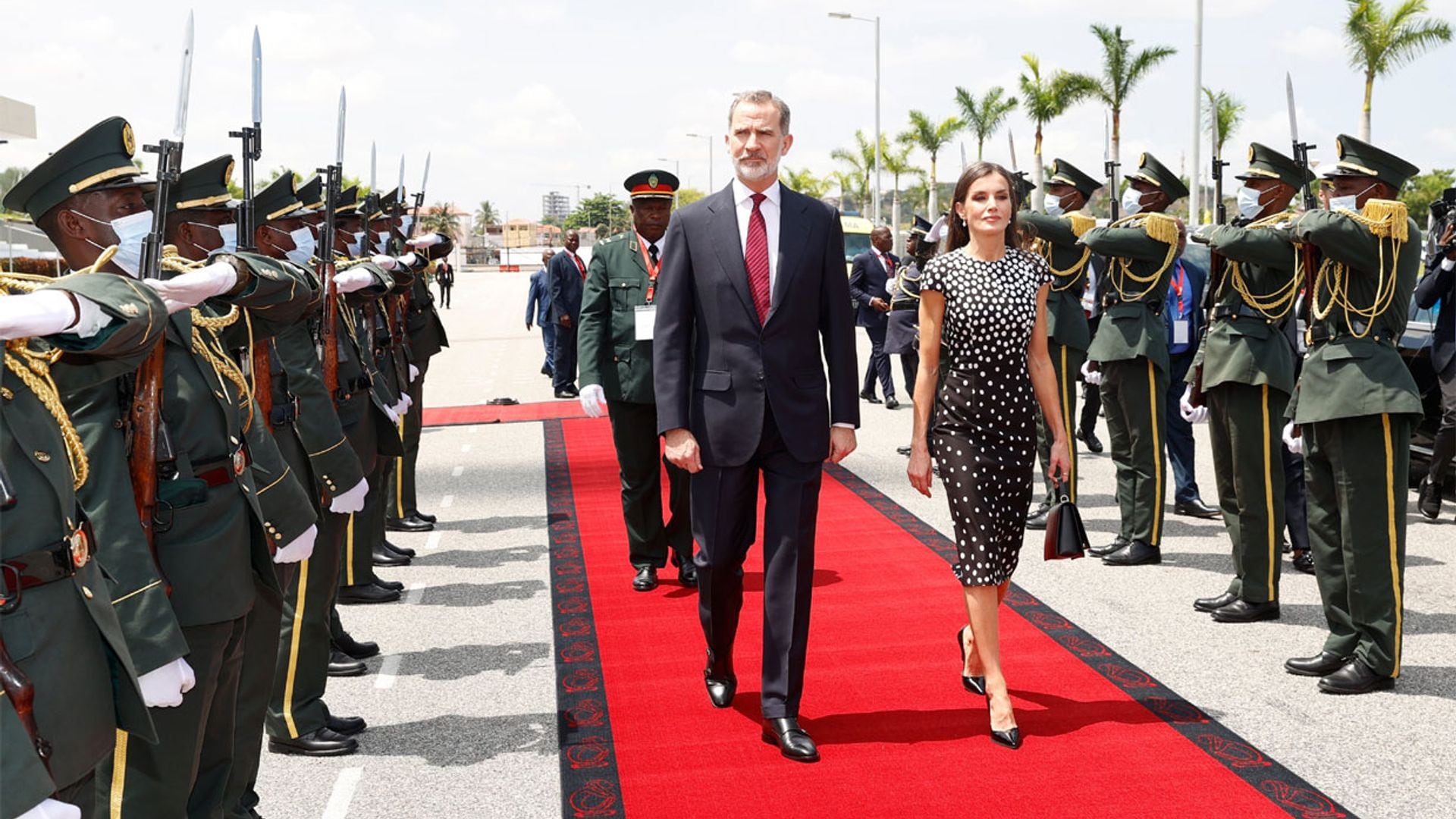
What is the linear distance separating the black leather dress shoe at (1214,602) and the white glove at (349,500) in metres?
3.74

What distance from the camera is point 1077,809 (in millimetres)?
3859

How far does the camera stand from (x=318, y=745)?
4.43 meters

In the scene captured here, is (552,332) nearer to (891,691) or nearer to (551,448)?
(551,448)

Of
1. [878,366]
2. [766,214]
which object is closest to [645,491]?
[766,214]

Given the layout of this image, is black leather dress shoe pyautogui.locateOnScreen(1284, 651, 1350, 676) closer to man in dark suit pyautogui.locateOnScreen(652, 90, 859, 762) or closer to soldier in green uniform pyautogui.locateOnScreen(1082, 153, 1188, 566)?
soldier in green uniform pyautogui.locateOnScreen(1082, 153, 1188, 566)

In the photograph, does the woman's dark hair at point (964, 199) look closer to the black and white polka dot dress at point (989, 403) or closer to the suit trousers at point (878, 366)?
the black and white polka dot dress at point (989, 403)

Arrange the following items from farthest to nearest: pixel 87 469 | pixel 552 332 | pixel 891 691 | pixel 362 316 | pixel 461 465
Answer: pixel 552 332 → pixel 461 465 → pixel 362 316 → pixel 891 691 → pixel 87 469

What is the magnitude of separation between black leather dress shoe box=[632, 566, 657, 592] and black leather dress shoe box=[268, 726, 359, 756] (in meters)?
2.28

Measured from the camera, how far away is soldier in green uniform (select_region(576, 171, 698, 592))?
6.59 m

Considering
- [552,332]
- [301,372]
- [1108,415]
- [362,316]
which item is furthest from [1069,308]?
[552,332]

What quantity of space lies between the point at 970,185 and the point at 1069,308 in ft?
11.9

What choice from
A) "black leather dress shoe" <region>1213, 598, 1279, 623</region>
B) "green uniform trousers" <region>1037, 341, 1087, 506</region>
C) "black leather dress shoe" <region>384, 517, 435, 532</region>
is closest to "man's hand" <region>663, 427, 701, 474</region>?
"black leather dress shoe" <region>1213, 598, 1279, 623</region>

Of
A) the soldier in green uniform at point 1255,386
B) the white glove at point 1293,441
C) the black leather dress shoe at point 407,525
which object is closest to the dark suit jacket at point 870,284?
the black leather dress shoe at point 407,525

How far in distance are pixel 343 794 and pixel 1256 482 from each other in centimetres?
411
